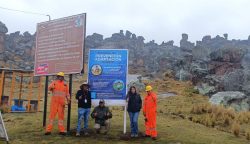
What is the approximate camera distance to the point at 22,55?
303 ft

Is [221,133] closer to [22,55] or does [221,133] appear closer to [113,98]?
[113,98]

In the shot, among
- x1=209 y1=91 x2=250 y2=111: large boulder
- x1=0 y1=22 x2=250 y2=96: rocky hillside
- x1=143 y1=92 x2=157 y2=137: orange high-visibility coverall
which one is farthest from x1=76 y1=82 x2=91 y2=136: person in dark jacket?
x1=0 y1=22 x2=250 y2=96: rocky hillside

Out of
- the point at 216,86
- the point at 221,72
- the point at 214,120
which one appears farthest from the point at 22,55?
the point at 214,120

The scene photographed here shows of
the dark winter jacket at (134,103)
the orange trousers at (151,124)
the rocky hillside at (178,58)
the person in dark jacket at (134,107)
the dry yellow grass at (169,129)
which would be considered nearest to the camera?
the dry yellow grass at (169,129)

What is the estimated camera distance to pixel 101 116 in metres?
15.9

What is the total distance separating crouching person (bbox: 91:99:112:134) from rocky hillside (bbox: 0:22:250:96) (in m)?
22.0

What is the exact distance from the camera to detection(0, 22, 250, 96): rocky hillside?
41.1 m

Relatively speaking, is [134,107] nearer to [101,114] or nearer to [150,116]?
[150,116]

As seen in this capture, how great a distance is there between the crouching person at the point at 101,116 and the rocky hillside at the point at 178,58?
22037 millimetres

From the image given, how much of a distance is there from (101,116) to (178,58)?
55804 mm

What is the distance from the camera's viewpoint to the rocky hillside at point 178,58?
41.1m

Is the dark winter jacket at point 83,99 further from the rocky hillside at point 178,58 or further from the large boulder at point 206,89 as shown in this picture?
the large boulder at point 206,89

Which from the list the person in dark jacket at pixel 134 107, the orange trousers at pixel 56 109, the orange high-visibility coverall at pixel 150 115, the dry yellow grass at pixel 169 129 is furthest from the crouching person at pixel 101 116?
the orange high-visibility coverall at pixel 150 115

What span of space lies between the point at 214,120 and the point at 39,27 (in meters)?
8.61
